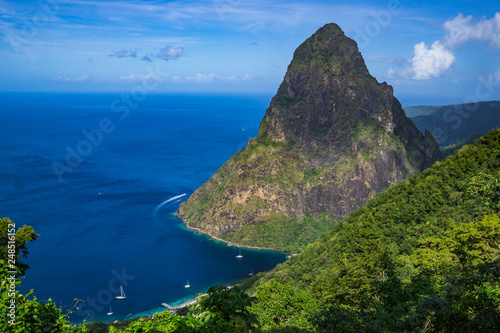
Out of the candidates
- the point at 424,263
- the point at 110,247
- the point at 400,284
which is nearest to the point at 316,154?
the point at 110,247

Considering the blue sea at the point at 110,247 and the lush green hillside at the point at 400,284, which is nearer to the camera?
the lush green hillside at the point at 400,284

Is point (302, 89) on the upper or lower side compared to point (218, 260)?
upper

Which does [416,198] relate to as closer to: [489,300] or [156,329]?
[489,300]

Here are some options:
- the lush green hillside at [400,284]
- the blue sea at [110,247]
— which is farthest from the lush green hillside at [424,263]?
the blue sea at [110,247]

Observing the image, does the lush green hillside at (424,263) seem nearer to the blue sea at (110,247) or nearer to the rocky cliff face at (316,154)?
the blue sea at (110,247)

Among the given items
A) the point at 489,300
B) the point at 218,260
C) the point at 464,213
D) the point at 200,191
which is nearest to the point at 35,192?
the point at 200,191

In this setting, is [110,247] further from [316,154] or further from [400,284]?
[400,284]

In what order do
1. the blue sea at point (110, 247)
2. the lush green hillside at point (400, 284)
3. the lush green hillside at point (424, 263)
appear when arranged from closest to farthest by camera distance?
the lush green hillside at point (400, 284), the lush green hillside at point (424, 263), the blue sea at point (110, 247)

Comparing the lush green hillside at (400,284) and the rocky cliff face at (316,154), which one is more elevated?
the rocky cliff face at (316,154)

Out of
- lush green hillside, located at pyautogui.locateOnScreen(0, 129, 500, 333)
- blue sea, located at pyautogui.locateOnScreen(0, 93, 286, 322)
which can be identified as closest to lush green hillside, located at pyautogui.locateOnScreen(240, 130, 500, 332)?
lush green hillside, located at pyautogui.locateOnScreen(0, 129, 500, 333)
